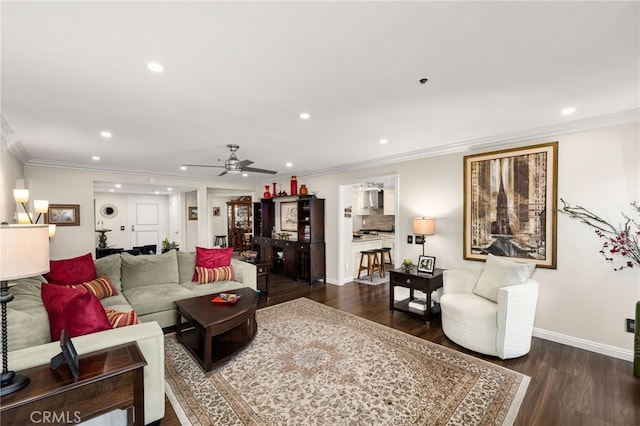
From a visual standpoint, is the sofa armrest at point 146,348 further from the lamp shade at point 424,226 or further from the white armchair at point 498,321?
the lamp shade at point 424,226

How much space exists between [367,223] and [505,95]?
629 cm

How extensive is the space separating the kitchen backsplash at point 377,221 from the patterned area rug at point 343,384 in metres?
5.02

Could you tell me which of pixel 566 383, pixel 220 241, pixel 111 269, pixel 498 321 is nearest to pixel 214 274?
pixel 111 269

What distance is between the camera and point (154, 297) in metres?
3.40

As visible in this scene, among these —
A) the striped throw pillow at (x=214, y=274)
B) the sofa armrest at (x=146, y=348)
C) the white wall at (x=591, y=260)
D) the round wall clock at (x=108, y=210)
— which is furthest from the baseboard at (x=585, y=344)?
the round wall clock at (x=108, y=210)

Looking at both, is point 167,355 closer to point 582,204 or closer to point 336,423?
point 336,423

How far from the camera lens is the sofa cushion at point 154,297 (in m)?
3.27

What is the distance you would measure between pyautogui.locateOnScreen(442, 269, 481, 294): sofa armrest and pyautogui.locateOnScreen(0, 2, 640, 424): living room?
422 millimetres

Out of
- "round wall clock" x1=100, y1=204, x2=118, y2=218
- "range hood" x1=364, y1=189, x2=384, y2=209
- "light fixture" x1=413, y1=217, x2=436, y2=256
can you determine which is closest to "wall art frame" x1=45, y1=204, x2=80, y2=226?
"round wall clock" x1=100, y1=204, x2=118, y2=218

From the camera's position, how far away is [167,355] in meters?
2.82

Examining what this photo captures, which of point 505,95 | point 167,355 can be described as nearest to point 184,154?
point 167,355

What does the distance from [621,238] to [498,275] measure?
114 centimetres

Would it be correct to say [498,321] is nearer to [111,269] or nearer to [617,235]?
[617,235]

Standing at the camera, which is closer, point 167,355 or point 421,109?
point 421,109
